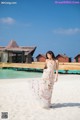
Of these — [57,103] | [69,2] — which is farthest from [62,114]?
[69,2]

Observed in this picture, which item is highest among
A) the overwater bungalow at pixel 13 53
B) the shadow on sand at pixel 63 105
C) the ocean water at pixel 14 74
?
the overwater bungalow at pixel 13 53

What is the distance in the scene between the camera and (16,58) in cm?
697

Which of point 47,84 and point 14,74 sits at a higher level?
point 47,84

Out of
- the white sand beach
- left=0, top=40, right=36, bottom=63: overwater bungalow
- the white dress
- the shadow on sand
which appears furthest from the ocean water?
the white dress

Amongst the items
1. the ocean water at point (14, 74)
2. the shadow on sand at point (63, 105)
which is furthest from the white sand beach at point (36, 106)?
the ocean water at point (14, 74)

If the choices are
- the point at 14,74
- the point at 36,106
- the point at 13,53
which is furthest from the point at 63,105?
the point at 14,74

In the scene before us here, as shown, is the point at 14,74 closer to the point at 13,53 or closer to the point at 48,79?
the point at 13,53

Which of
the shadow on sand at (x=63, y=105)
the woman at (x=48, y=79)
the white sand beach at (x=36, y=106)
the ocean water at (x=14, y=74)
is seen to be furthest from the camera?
the ocean water at (x=14, y=74)

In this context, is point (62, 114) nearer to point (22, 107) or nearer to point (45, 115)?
point (45, 115)

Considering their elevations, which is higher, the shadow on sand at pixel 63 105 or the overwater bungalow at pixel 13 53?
the overwater bungalow at pixel 13 53

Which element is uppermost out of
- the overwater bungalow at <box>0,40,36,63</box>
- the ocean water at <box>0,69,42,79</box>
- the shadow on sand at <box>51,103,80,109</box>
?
the overwater bungalow at <box>0,40,36,63</box>

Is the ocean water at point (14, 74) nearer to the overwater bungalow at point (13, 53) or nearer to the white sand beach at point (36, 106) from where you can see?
the overwater bungalow at point (13, 53)

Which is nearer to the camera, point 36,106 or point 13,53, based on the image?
point 36,106

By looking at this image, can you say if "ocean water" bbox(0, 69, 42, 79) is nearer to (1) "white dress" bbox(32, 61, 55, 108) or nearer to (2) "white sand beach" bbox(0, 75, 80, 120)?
(2) "white sand beach" bbox(0, 75, 80, 120)
